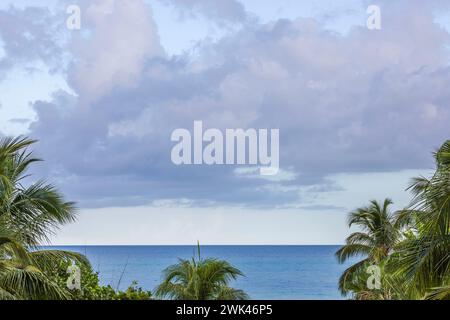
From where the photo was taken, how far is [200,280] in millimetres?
14555

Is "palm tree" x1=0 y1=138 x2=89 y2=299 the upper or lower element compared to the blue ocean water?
lower

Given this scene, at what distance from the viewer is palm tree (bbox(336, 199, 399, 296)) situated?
23.0 m

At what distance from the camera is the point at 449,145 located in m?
9.05

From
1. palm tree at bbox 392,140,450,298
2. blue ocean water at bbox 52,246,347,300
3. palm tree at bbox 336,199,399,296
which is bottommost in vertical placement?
palm tree at bbox 392,140,450,298

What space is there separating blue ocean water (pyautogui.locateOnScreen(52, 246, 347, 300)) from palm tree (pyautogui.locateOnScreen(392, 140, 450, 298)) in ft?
161

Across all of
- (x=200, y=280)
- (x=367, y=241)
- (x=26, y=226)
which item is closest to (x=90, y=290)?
(x=200, y=280)

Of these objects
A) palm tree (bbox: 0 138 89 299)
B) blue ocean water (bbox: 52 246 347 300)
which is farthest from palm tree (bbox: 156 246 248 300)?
blue ocean water (bbox: 52 246 347 300)

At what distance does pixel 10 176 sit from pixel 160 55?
63362 mm

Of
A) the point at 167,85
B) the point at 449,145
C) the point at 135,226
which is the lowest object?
the point at 449,145

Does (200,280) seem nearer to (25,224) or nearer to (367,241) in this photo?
(25,224)

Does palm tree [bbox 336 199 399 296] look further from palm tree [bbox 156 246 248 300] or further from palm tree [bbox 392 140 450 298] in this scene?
palm tree [bbox 392 140 450 298]

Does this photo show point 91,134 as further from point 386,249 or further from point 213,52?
point 386,249
